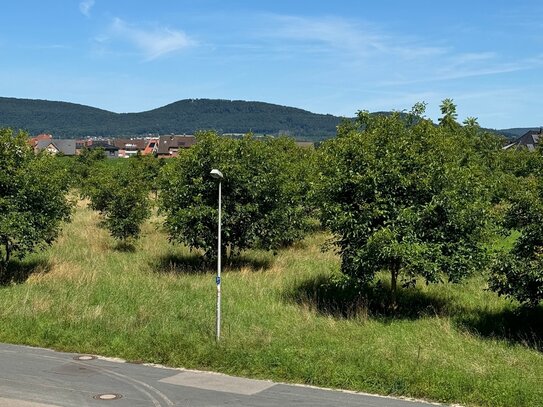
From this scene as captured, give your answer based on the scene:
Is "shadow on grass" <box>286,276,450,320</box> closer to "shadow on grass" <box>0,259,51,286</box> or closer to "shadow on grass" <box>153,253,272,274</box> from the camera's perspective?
"shadow on grass" <box>153,253,272,274</box>

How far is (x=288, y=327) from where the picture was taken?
15695 mm

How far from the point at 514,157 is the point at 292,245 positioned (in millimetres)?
32268

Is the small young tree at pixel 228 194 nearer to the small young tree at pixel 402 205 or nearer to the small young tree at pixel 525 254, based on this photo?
the small young tree at pixel 402 205

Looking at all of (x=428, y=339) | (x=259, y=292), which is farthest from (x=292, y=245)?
(x=428, y=339)

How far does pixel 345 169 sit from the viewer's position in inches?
669

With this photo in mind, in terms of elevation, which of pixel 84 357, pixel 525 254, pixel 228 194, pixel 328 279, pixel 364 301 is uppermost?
pixel 228 194

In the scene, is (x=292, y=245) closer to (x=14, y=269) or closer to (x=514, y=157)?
(x=14, y=269)

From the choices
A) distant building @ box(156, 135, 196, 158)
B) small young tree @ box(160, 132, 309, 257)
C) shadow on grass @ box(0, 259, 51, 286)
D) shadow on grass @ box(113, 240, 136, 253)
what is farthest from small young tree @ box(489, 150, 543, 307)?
distant building @ box(156, 135, 196, 158)

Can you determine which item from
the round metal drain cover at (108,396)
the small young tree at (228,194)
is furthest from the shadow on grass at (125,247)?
the round metal drain cover at (108,396)

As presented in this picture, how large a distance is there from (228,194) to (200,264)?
388cm

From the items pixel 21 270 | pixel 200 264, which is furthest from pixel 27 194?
pixel 200 264

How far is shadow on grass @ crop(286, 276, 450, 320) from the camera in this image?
57.2ft

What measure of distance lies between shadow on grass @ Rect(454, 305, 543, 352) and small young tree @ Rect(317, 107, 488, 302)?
4.81 ft

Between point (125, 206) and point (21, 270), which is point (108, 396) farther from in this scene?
point (125, 206)
